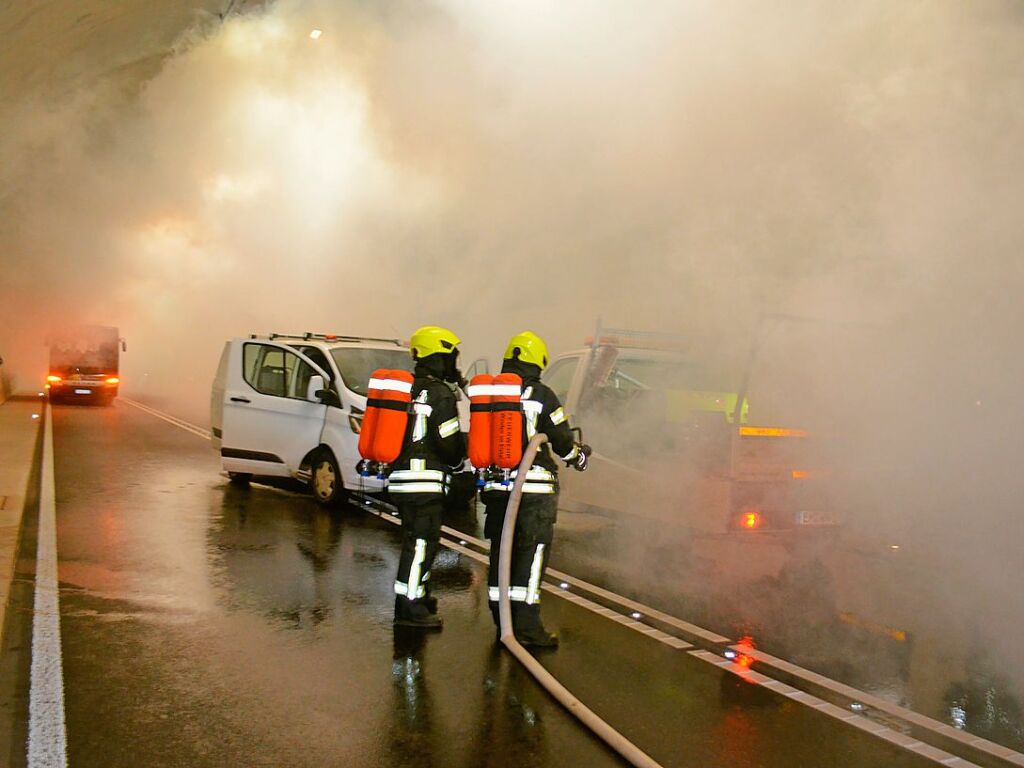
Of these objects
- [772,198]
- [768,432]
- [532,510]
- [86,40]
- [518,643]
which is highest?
[86,40]

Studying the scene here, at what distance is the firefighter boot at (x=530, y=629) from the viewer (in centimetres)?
461

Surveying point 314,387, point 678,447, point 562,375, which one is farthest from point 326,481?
point 678,447

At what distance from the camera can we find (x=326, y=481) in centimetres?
873

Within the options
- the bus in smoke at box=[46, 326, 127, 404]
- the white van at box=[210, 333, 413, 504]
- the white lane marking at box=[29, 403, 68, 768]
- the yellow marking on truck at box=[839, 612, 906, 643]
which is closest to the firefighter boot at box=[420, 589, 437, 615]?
the white lane marking at box=[29, 403, 68, 768]

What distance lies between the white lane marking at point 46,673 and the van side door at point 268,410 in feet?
7.54

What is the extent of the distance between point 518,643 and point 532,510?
65 cm

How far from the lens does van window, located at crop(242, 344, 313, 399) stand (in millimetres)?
9055

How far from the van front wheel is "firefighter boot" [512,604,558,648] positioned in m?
4.16

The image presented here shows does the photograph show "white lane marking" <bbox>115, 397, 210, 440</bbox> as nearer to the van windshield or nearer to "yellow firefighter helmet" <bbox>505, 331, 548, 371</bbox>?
the van windshield

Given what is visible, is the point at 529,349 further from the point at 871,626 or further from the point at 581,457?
the point at 871,626

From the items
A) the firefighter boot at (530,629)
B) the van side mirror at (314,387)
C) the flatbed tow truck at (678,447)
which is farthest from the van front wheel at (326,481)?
the firefighter boot at (530,629)

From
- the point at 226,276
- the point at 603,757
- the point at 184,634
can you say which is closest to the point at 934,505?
the point at 603,757

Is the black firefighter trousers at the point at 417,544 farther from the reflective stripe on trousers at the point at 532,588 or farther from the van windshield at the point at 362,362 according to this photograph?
the van windshield at the point at 362,362

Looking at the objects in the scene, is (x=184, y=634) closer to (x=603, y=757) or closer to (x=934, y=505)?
(x=603, y=757)
